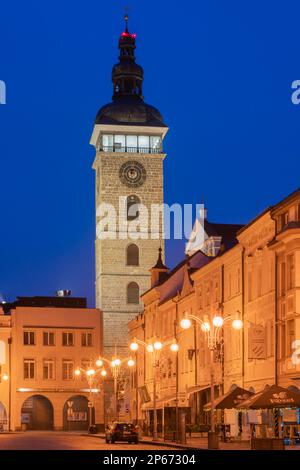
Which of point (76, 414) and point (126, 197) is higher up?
point (126, 197)

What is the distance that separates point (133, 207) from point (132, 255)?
5.33 metres

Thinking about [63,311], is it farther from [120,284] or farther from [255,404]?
[255,404]

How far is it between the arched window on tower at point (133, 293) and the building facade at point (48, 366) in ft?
19.6

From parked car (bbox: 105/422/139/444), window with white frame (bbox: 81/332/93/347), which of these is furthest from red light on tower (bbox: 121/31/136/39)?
parked car (bbox: 105/422/139/444)

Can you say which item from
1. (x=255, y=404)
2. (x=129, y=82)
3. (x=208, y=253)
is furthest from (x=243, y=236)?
(x=129, y=82)

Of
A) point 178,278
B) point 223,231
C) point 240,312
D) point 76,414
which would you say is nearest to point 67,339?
point 76,414

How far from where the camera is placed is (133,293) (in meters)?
117

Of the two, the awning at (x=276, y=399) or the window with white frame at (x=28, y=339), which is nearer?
the awning at (x=276, y=399)

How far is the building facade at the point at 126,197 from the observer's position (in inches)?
4609

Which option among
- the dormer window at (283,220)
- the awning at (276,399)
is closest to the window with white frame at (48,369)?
the dormer window at (283,220)

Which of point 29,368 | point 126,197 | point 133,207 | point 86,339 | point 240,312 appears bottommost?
point 29,368

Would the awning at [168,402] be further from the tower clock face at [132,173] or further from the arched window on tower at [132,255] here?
the tower clock face at [132,173]

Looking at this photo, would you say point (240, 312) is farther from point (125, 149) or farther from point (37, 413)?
point (125, 149)

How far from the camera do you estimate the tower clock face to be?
12000 cm
